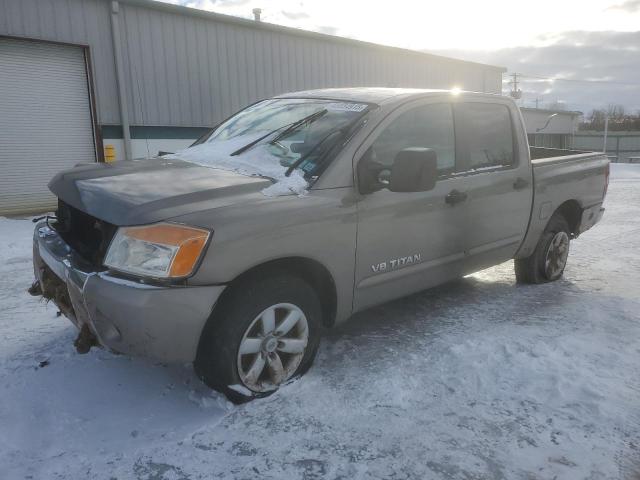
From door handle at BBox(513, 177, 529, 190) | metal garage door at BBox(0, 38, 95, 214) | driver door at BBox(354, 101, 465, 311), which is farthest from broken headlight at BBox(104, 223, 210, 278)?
metal garage door at BBox(0, 38, 95, 214)

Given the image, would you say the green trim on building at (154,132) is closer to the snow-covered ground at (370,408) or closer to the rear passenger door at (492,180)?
the snow-covered ground at (370,408)

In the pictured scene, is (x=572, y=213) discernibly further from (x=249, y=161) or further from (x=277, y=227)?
(x=277, y=227)

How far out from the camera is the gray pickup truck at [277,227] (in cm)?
247

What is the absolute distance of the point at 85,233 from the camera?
294 cm

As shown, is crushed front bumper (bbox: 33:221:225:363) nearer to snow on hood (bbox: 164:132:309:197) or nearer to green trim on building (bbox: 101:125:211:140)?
snow on hood (bbox: 164:132:309:197)

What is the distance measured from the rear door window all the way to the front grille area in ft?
8.24

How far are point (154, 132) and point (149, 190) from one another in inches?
357

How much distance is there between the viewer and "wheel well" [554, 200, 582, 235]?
5.12 meters

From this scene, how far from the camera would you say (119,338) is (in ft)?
8.14

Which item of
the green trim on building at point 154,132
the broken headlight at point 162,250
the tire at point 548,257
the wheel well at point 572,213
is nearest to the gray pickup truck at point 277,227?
the broken headlight at point 162,250

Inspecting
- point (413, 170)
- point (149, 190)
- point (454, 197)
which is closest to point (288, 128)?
point (413, 170)

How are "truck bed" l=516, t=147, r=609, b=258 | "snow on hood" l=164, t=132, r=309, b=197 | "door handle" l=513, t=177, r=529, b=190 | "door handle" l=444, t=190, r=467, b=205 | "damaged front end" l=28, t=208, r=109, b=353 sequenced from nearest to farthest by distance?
1. "damaged front end" l=28, t=208, r=109, b=353
2. "snow on hood" l=164, t=132, r=309, b=197
3. "door handle" l=444, t=190, r=467, b=205
4. "door handle" l=513, t=177, r=529, b=190
5. "truck bed" l=516, t=147, r=609, b=258

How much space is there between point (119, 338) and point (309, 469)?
1073 millimetres

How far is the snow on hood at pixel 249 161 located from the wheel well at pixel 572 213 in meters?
3.22
